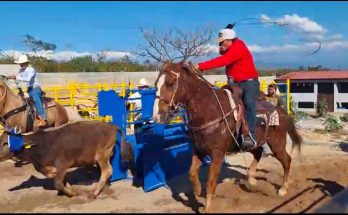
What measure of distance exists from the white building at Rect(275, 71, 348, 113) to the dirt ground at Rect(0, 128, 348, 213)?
2921 cm

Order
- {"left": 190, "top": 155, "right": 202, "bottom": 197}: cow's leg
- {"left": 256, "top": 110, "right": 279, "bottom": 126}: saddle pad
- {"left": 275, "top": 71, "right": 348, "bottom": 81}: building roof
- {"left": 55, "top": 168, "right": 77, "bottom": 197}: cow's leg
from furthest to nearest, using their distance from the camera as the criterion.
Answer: {"left": 275, "top": 71, "right": 348, "bottom": 81}: building roof
{"left": 256, "top": 110, "right": 279, "bottom": 126}: saddle pad
{"left": 55, "top": 168, "right": 77, "bottom": 197}: cow's leg
{"left": 190, "top": 155, "right": 202, "bottom": 197}: cow's leg

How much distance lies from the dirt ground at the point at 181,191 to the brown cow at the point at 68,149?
402 millimetres

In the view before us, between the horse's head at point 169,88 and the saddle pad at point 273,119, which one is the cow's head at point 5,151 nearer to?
the horse's head at point 169,88

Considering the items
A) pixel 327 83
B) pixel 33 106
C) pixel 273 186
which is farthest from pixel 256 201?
pixel 327 83

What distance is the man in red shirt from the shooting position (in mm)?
6789

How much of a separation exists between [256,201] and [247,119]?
1.25 meters

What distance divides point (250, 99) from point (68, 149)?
2890mm

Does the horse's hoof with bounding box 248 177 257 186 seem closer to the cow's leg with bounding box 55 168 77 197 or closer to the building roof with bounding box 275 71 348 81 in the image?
the cow's leg with bounding box 55 168 77 197

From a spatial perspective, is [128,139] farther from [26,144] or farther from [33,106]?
[33,106]

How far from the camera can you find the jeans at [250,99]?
6902 millimetres

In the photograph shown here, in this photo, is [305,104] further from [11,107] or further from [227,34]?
[227,34]

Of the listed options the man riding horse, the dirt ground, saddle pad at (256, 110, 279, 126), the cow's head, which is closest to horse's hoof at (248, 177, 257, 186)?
the dirt ground

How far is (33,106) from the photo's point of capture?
33.3 feet

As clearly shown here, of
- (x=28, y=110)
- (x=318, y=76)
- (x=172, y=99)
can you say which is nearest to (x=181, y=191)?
(x=172, y=99)
